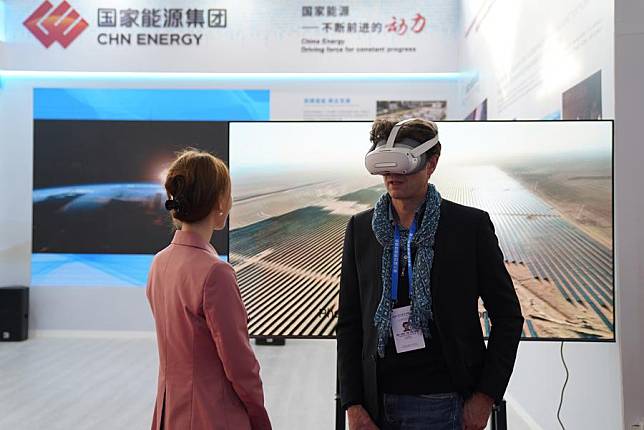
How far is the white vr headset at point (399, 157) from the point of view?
1.41 meters

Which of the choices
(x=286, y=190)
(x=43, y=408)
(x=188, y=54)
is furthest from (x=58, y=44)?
(x=286, y=190)

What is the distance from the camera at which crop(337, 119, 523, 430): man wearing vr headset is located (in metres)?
1.39

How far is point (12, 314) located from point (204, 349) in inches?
236

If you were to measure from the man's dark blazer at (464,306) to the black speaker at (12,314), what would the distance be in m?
6.03

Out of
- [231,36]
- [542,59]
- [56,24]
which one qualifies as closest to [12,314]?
[56,24]

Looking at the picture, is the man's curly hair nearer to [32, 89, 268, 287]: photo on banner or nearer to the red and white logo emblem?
[32, 89, 268, 287]: photo on banner

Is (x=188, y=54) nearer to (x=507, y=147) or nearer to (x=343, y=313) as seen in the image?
(x=507, y=147)

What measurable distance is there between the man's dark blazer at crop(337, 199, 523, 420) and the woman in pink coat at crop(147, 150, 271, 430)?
0.99 feet

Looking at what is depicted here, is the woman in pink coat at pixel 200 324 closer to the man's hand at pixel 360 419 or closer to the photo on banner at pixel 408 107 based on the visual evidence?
the man's hand at pixel 360 419

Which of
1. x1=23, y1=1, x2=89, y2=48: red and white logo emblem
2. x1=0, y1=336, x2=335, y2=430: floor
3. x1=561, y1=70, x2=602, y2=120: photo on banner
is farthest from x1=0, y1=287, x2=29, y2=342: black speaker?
x1=561, y1=70, x2=602, y2=120: photo on banner

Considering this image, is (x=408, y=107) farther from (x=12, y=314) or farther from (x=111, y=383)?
(x=12, y=314)

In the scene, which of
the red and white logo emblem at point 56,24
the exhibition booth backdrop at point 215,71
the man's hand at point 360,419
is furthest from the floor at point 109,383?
the red and white logo emblem at point 56,24

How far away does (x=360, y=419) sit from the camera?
56.9 inches

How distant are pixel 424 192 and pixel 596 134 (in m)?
1.11
